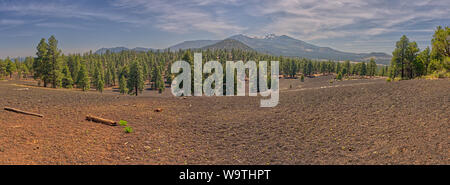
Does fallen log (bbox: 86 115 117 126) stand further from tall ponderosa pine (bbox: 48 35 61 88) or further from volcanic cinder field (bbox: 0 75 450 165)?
tall ponderosa pine (bbox: 48 35 61 88)

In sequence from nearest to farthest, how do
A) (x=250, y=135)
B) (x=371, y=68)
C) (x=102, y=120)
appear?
(x=102, y=120), (x=250, y=135), (x=371, y=68)

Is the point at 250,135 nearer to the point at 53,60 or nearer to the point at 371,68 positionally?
the point at 53,60

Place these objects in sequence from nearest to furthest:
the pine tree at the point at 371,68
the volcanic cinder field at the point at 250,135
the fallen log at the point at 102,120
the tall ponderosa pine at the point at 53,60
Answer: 1. the volcanic cinder field at the point at 250,135
2. the fallen log at the point at 102,120
3. the tall ponderosa pine at the point at 53,60
4. the pine tree at the point at 371,68

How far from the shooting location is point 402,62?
149ft

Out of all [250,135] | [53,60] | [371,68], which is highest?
[371,68]

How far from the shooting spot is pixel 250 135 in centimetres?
1227

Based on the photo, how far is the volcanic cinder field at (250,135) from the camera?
8.05 metres

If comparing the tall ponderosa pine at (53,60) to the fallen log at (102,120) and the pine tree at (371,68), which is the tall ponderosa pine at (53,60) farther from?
the pine tree at (371,68)

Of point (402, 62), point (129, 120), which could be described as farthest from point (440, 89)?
point (402, 62)

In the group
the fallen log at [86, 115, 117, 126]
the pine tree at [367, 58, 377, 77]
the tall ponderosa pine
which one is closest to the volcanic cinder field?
the fallen log at [86, 115, 117, 126]

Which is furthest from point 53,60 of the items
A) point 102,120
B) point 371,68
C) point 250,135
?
Result: point 371,68

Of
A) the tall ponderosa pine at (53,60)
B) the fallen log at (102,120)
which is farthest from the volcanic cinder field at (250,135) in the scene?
the tall ponderosa pine at (53,60)
